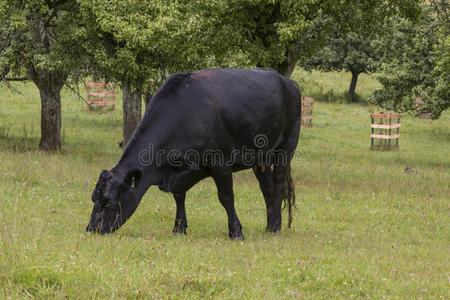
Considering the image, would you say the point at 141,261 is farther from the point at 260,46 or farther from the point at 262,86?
the point at 260,46

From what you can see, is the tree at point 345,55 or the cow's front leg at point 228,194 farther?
the tree at point 345,55

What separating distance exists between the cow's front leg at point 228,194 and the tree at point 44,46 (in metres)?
9.98

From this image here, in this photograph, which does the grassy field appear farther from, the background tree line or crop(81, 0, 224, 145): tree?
crop(81, 0, 224, 145): tree

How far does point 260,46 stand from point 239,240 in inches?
387

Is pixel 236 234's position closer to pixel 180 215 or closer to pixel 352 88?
pixel 180 215

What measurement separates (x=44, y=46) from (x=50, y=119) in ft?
8.96

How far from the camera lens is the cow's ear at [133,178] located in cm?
812

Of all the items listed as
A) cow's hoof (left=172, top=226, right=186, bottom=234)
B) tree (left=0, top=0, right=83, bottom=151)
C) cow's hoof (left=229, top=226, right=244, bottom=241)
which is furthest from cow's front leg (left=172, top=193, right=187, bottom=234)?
tree (left=0, top=0, right=83, bottom=151)

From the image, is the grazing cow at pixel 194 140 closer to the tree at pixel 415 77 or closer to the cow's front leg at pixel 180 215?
the cow's front leg at pixel 180 215

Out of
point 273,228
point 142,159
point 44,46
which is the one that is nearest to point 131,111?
point 44,46

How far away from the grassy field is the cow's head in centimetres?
28

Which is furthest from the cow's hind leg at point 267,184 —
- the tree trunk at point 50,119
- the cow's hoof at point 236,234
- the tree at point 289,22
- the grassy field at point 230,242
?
the tree trunk at point 50,119

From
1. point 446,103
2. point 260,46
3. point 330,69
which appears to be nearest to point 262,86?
point 260,46

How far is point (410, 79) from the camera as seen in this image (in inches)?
1095
